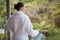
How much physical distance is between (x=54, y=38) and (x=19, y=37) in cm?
81

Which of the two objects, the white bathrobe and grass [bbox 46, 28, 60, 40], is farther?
grass [bbox 46, 28, 60, 40]

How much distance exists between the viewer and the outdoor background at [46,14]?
262 cm

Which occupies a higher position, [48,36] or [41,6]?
[41,6]

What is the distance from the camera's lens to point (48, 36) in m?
2.64

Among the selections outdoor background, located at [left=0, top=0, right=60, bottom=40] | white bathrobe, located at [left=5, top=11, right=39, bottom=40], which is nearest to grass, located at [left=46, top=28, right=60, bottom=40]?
outdoor background, located at [left=0, top=0, right=60, bottom=40]

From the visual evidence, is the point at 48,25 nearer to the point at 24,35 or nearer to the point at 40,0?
the point at 40,0

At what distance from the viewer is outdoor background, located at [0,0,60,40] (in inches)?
103

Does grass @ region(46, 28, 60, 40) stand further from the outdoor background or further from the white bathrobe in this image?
the white bathrobe

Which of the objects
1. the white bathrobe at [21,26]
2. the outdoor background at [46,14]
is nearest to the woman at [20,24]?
the white bathrobe at [21,26]

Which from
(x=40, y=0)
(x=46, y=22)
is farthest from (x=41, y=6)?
(x=46, y=22)

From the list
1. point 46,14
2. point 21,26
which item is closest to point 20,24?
point 21,26

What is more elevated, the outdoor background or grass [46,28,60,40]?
the outdoor background

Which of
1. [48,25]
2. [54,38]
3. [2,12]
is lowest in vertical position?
[54,38]

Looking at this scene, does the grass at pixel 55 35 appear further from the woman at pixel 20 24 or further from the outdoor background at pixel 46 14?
the woman at pixel 20 24
